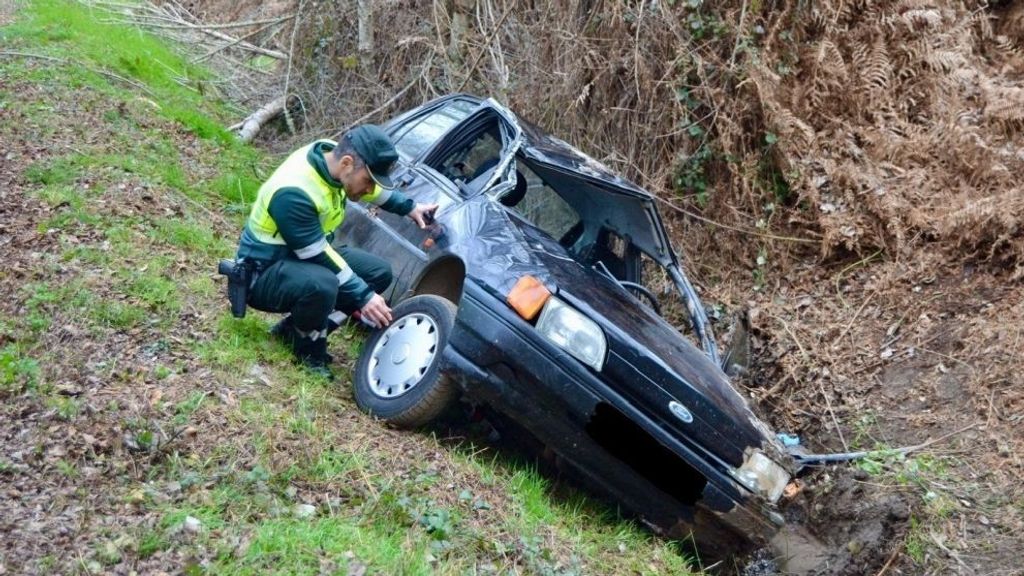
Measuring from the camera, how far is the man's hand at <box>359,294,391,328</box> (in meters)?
4.96

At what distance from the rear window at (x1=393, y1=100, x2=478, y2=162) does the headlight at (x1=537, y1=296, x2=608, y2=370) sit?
2.14m

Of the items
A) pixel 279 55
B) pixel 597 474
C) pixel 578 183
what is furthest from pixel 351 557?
pixel 279 55

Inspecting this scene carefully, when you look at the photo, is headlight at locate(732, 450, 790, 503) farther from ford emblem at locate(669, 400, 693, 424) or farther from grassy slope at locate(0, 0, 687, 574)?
grassy slope at locate(0, 0, 687, 574)

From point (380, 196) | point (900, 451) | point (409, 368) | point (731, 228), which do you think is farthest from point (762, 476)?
point (731, 228)

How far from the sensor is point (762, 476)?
4.46 metres

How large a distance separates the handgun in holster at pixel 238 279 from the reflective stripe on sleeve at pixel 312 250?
314 mm

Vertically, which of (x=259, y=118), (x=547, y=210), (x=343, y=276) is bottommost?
(x=259, y=118)

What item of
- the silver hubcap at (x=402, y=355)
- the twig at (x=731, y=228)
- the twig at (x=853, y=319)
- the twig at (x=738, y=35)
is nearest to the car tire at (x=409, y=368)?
the silver hubcap at (x=402, y=355)

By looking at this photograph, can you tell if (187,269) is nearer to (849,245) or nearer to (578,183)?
(578,183)

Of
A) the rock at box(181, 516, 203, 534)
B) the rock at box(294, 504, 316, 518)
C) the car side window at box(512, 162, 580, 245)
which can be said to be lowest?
the rock at box(181, 516, 203, 534)

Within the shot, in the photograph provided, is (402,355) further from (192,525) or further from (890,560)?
(890,560)

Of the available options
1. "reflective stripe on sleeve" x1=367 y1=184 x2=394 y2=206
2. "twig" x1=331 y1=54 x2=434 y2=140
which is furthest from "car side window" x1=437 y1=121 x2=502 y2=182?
"twig" x1=331 y1=54 x2=434 y2=140

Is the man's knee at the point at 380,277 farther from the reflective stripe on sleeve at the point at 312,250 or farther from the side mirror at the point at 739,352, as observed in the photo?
the side mirror at the point at 739,352

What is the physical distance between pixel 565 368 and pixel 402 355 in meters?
0.98
